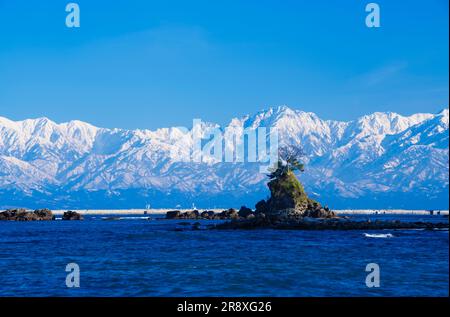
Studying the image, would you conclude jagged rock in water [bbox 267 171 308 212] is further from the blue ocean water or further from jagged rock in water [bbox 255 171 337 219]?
the blue ocean water

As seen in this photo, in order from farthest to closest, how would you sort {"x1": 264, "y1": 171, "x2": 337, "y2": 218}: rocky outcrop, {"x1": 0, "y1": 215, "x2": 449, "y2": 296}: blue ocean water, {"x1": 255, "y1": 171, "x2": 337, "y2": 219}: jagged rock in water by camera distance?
{"x1": 264, "y1": 171, "x2": 337, "y2": 218}: rocky outcrop, {"x1": 255, "y1": 171, "x2": 337, "y2": 219}: jagged rock in water, {"x1": 0, "y1": 215, "x2": 449, "y2": 296}: blue ocean water

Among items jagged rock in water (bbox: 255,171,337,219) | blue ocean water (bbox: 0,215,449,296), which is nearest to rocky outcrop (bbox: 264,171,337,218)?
jagged rock in water (bbox: 255,171,337,219)

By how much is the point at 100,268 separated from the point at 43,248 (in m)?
33.2

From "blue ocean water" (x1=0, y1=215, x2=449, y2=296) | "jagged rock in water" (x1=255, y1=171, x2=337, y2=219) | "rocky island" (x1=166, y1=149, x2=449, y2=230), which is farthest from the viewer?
"jagged rock in water" (x1=255, y1=171, x2=337, y2=219)

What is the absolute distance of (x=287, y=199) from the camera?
577ft

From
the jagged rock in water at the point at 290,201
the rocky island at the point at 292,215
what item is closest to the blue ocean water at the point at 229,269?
the rocky island at the point at 292,215

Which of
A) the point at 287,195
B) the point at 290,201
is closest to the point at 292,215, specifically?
the point at 290,201

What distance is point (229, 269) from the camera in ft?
206

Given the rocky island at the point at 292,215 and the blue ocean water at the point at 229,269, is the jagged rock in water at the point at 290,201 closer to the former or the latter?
the rocky island at the point at 292,215

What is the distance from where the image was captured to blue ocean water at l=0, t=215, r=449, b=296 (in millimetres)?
48562

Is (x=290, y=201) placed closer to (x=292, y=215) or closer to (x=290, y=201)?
(x=290, y=201)

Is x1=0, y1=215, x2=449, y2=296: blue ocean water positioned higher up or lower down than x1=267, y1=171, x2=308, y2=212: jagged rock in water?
lower down

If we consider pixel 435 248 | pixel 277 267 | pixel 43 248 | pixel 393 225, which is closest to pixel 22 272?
pixel 277 267
